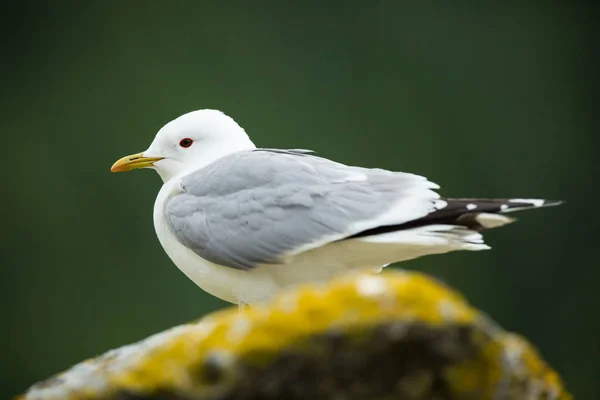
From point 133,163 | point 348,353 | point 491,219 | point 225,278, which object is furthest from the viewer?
point 133,163

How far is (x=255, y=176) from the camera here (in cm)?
305

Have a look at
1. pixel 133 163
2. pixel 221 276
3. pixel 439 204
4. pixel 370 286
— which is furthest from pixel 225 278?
pixel 370 286

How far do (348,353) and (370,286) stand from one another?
14 centimetres

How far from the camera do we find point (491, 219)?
2.50 meters

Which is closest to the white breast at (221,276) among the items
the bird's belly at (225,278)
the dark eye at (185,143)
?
the bird's belly at (225,278)

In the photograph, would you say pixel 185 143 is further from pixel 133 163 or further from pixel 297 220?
pixel 297 220

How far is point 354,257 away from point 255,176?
1.61 feet

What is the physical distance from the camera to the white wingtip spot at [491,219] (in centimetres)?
249

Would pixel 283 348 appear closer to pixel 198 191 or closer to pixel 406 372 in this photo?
pixel 406 372

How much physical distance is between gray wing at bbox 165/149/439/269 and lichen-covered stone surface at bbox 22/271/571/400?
0.94m

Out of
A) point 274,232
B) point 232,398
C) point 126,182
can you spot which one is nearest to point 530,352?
point 232,398

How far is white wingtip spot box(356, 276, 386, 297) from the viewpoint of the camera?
167 centimetres

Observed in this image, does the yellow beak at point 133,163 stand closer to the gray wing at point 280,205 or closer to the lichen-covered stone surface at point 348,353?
the gray wing at point 280,205

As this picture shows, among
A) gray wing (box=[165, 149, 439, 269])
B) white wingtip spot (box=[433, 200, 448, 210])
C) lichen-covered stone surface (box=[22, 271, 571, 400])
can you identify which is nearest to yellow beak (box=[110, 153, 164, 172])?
gray wing (box=[165, 149, 439, 269])
